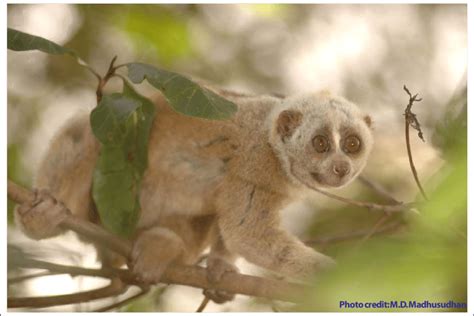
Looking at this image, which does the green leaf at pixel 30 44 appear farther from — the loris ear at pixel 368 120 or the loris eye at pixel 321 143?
the loris ear at pixel 368 120

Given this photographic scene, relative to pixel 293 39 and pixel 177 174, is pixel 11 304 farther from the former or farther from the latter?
pixel 293 39

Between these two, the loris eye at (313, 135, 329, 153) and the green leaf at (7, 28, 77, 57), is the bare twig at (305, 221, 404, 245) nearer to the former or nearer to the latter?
the loris eye at (313, 135, 329, 153)

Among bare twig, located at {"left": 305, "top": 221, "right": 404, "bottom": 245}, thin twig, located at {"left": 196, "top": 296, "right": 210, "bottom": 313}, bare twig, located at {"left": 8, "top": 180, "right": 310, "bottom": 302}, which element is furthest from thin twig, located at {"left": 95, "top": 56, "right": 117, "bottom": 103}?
bare twig, located at {"left": 305, "top": 221, "right": 404, "bottom": 245}

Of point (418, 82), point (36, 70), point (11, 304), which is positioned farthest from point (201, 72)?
point (11, 304)

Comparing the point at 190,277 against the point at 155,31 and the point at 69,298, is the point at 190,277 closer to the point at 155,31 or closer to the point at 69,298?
the point at 69,298

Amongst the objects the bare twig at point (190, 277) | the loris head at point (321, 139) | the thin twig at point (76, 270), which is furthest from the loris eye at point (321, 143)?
the thin twig at point (76, 270)

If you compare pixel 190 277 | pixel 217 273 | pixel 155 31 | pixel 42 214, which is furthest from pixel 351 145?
pixel 155 31
